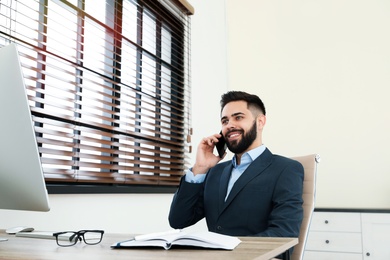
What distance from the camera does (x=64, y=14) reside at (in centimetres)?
239

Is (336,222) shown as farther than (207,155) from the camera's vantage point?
Yes

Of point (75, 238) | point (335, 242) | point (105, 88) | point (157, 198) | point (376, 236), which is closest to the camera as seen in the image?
point (75, 238)

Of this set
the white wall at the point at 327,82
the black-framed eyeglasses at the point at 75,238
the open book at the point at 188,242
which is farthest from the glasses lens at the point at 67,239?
the white wall at the point at 327,82

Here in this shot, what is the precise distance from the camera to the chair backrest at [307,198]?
1.81 m

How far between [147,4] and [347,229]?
211 cm

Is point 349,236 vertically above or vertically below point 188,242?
below

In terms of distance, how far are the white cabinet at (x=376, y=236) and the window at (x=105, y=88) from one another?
4.57ft

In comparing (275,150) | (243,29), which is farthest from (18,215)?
(243,29)

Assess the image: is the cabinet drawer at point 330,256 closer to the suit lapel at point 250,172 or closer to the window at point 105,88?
the window at point 105,88

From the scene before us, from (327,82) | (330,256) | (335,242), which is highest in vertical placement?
(327,82)

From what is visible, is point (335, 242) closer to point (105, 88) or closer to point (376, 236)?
point (376, 236)

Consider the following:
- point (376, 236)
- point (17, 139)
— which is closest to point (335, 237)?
point (376, 236)

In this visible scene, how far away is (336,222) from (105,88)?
1971 mm

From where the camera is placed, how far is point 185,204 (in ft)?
6.72
